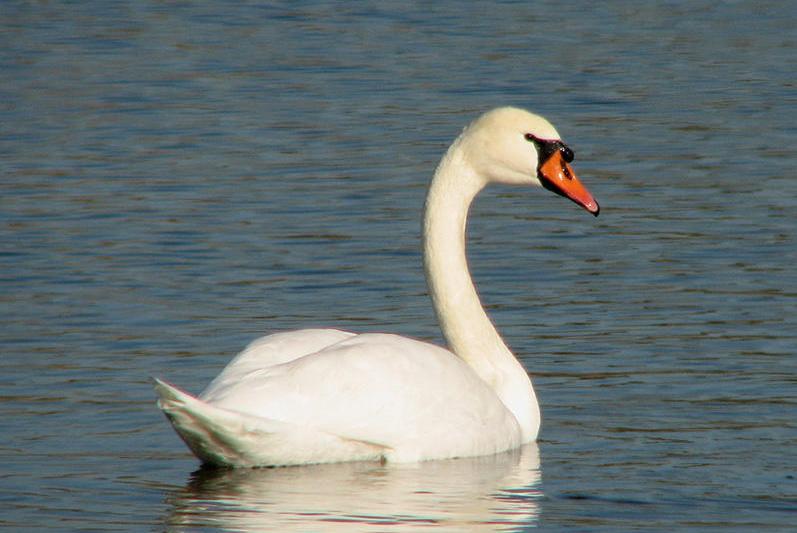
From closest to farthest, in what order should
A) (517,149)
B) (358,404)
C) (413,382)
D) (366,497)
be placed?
1. (366,497)
2. (358,404)
3. (413,382)
4. (517,149)

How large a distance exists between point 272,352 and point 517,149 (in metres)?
1.57

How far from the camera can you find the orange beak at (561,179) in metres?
8.51

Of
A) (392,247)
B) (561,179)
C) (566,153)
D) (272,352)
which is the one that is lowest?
(392,247)

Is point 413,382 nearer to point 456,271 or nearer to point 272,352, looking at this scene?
point 272,352

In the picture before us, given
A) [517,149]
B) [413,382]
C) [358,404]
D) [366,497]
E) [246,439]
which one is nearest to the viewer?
[366,497]

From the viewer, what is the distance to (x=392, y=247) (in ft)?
37.9

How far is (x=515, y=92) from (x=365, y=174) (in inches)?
122

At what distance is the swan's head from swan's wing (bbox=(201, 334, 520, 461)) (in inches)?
39.1

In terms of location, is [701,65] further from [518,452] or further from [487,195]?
A: [518,452]

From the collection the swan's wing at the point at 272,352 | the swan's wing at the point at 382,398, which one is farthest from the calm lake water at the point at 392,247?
the swan's wing at the point at 272,352

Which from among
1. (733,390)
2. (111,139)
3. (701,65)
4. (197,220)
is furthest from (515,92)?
(733,390)

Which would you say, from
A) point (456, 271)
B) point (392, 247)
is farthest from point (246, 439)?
point (392, 247)

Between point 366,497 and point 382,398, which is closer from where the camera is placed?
point 366,497

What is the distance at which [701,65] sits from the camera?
17.4 metres
